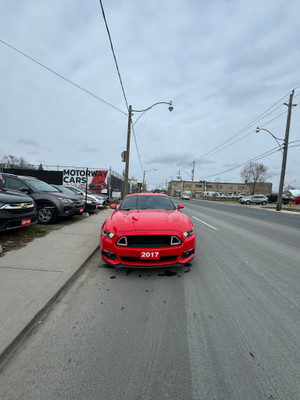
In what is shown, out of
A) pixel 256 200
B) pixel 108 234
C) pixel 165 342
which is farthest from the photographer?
pixel 256 200

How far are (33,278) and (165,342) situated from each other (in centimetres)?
213

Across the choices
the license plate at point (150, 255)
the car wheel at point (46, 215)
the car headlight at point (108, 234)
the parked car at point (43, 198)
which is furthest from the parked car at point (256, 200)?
the car headlight at point (108, 234)

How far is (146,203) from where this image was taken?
15.2 ft

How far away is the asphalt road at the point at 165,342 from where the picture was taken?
1.36 m

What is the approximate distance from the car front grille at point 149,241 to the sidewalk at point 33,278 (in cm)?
103

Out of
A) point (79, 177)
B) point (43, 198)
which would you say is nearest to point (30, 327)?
point (43, 198)

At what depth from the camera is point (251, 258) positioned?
4.04 meters

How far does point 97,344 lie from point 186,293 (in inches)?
52.3

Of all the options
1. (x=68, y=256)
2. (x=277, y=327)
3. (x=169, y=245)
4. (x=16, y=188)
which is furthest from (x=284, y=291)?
(x=16, y=188)

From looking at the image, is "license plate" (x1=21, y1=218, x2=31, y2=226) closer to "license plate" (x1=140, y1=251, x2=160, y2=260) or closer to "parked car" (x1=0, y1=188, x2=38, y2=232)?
"parked car" (x1=0, y1=188, x2=38, y2=232)

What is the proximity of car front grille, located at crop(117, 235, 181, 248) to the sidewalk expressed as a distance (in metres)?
1.03

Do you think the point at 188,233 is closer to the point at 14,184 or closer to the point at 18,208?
the point at 18,208

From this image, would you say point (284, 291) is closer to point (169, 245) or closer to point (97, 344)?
point (169, 245)

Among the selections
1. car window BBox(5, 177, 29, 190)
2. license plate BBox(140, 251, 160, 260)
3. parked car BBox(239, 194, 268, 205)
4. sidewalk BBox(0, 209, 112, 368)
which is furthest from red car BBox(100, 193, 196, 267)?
parked car BBox(239, 194, 268, 205)
